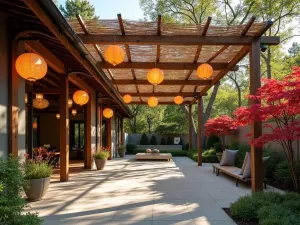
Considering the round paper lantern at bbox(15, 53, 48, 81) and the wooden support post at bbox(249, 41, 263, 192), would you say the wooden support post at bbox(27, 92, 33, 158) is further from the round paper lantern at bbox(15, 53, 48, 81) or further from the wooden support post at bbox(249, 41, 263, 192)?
the wooden support post at bbox(249, 41, 263, 192)

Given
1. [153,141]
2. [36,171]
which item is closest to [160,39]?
[36,171]

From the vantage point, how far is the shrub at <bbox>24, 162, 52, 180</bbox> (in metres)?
5.63

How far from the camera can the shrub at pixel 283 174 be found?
294 inches

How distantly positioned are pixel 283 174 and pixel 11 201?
678 centimetres

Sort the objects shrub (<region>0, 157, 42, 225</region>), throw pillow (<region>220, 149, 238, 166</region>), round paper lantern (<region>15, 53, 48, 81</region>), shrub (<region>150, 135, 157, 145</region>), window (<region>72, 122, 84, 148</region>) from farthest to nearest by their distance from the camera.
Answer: shrub (<region>150, 135, 157, 145</region>)
window (<region>72, 122, 84, 148</region>)
throw pillow (<region>220, 149, 238, 166</region>)
round paper lantern (<region>15, 53, 48, 81</region>)
shrub (<region>0, 157, 42, 225</region>)

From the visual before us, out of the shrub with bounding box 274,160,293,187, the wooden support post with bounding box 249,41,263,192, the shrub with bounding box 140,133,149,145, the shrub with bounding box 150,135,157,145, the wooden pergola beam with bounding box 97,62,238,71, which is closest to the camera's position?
the wooden support post with bounding box 249,41,263,192

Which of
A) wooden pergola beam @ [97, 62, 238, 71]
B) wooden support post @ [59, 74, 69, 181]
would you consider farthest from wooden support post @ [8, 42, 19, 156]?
wooden pergola beam @ [97, 62, 238, 71]

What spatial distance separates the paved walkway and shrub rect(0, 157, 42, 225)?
1358 millimetres

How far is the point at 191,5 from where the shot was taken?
66.8 ft

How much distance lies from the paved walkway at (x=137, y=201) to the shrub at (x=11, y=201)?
1358mm

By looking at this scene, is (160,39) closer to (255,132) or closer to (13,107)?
(255,132)

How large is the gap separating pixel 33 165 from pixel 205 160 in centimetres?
1146

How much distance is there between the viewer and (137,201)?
5.92 m

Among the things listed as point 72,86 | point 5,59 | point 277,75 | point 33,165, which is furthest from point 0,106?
point 277,75
